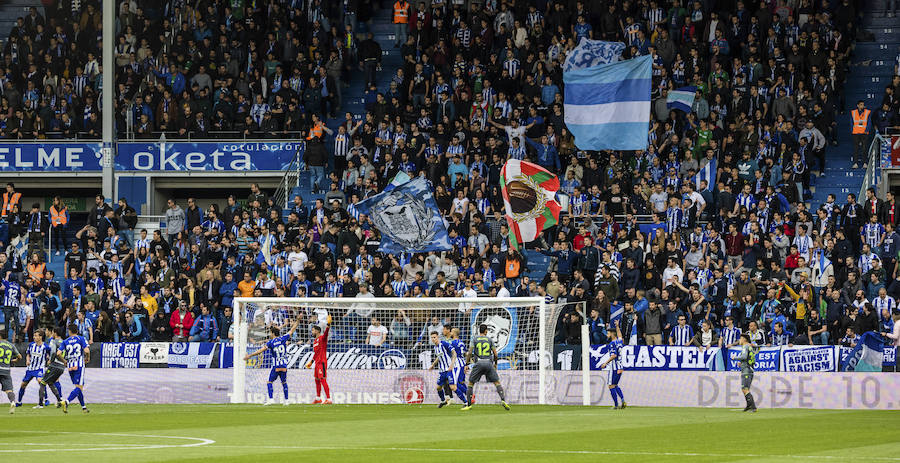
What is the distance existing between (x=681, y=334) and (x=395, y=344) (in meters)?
5.67

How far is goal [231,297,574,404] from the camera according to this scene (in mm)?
28156

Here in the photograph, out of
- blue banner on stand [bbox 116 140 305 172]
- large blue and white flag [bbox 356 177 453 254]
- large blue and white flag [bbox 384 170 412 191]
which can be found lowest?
large blue and white flag [bbox 356 177 453 254]

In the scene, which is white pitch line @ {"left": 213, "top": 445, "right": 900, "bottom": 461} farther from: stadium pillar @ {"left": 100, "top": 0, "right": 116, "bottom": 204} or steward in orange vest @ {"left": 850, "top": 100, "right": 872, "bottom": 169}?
stadium pillar @ {"left": 100, "top": 0, "right": 116, "bottom": 204}

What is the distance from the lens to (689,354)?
27.5 meters

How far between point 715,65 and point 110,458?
904 inches

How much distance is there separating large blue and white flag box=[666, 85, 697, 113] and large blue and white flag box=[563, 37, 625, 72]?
1.58m

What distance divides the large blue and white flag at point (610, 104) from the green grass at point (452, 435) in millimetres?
9281

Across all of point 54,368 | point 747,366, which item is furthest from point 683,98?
point 54,368

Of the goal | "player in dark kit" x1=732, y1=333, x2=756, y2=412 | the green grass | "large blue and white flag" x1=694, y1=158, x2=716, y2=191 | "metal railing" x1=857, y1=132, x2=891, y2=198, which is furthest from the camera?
"metal railing" x1=857, y1=132, x2=891, y2=198

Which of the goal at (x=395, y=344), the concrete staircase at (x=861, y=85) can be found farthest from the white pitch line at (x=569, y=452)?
the concrete staircase at (x=861, y=85)

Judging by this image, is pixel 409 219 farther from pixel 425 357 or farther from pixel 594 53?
pixel 594 53

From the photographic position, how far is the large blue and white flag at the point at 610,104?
33.1 m

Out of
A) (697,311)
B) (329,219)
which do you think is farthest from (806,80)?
(329,219)

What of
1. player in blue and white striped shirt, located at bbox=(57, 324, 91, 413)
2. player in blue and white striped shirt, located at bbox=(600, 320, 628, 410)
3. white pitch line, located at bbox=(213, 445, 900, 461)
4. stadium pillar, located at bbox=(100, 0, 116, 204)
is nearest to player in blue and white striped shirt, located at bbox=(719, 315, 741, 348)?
player in blue and white striped shirt, located at bbox=(600, 320, 628, 410)
